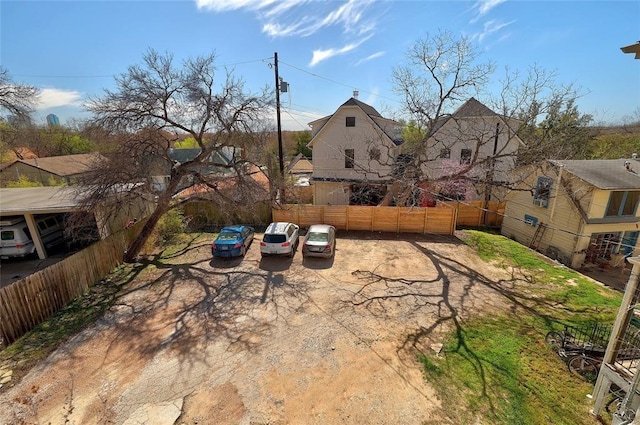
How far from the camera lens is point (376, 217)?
18.0m

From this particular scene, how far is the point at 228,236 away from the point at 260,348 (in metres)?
7.59

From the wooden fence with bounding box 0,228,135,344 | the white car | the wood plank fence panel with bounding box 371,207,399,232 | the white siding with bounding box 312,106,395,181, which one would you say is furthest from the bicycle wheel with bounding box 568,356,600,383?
the white siding with bounding box 312,106,395,181

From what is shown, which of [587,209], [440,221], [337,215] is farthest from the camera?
[337,215]

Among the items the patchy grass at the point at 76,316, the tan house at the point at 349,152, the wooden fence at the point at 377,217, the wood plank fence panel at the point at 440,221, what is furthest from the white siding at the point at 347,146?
the patchy grass at the point at 76,316

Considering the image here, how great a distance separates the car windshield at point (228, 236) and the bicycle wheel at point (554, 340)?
1259cm

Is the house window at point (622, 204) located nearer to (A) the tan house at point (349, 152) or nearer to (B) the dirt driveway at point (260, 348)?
(B) the dirt driveway at point (260, 348)

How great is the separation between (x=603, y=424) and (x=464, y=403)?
2.66m

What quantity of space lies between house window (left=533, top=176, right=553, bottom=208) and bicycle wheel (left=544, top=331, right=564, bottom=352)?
10943 mm

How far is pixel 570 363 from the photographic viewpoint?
7.15 metres

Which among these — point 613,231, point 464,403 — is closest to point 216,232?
point 464,403

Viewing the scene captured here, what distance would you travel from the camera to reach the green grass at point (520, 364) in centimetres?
601

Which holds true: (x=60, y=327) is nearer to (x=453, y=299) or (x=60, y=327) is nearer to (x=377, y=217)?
(x=453, y=299)

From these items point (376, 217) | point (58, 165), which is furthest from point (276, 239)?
point (58, 165)

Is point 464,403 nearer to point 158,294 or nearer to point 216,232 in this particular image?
point 158,294
